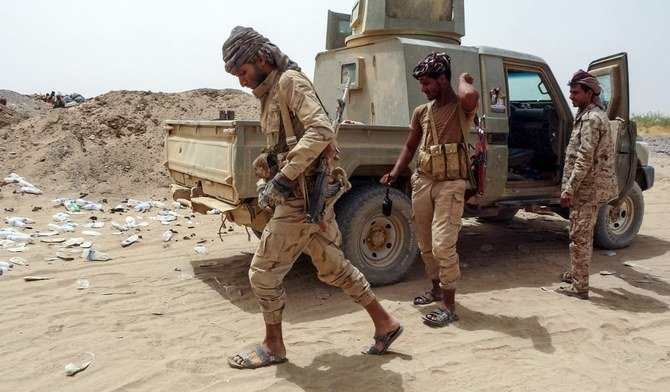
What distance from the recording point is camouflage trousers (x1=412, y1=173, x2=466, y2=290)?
12.7 ft

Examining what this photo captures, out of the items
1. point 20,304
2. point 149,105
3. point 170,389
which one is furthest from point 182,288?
point 149,105

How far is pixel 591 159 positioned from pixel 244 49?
9.46 feet

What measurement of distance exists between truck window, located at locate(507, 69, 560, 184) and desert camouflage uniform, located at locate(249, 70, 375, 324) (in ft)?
10.8

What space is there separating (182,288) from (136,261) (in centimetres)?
99

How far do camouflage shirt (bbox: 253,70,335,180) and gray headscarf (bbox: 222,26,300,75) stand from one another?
0.39 ft

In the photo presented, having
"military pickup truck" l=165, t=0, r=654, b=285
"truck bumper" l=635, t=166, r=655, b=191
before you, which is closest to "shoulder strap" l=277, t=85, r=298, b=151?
"military pickup truck" l=165, t=0, r=654, b=285

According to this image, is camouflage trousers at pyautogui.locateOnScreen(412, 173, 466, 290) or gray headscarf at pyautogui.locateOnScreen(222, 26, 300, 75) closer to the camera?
gray headscarf at pyautogui.locateOnScreen(222, 26, 300, 75)

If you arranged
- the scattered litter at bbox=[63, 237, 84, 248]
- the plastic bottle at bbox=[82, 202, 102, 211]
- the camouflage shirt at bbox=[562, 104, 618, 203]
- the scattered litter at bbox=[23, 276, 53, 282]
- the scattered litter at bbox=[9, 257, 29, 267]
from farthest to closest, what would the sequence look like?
the plastic bottle at bbox=[82, 202, 102, 211], the scattered litter at bbox=[63, 237, 84, 248], the scattered litter at bbox=[9, 257, 29, 267], the scattered litter at bbox=[23, 276, 53, 282], the camouflage shirt at bbox=[562, 104, 618, 203]

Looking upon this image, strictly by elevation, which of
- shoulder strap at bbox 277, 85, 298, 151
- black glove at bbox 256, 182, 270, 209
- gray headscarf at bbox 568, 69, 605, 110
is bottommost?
black glove at bbox 256, 182, 270, 209

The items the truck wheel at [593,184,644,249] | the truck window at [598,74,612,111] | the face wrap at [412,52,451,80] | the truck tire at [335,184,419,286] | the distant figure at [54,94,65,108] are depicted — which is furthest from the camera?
the distant figure at [54,94,65,108]

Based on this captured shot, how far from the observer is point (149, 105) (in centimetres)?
1240

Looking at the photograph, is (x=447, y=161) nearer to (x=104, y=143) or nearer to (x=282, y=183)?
(x=282, y=183)

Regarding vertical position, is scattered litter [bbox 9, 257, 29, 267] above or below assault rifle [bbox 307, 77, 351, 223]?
below

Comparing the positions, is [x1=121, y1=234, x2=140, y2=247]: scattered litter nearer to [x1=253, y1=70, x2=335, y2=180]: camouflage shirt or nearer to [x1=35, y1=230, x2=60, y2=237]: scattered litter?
[x1=35, y1=230, x2=60, y2=237]: scattered litter
